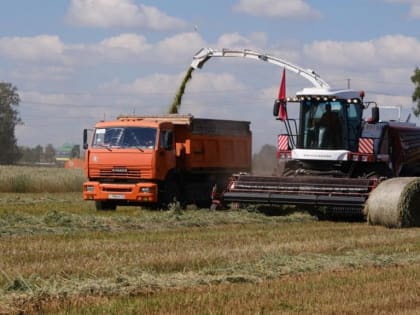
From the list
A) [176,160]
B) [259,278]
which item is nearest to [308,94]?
[176,160]

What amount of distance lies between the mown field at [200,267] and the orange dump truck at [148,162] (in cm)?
359

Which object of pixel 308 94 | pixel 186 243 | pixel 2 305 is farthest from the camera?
pixel 308 94

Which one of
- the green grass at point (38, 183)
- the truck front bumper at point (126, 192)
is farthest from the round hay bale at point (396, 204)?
the green grass at point (38, 183)

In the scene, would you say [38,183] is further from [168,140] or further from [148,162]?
[148,162]

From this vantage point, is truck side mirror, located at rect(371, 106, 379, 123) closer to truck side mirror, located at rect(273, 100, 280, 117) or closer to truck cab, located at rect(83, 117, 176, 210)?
truck side mirror, located at rect(273, 100, 280, 117)

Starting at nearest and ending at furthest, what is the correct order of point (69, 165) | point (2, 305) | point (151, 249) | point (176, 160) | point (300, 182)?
point (2, 305), point (151, 249), point (300, 182), point (176, 160), point (69, 165)

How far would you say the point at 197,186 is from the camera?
2559cm

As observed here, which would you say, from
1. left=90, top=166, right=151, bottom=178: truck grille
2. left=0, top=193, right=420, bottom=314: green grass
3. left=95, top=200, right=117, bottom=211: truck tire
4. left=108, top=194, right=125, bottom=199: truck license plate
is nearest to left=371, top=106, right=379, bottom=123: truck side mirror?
left=0, top=193, right=420, bottom=314: green grass

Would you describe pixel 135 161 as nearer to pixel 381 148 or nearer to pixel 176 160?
pixel 176 160

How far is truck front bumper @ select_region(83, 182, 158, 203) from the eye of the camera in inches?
903

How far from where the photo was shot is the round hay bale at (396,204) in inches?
728

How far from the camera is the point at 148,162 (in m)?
23.1

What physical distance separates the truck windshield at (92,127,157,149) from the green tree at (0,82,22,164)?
76.0 metres

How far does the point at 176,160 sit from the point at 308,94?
399cm
